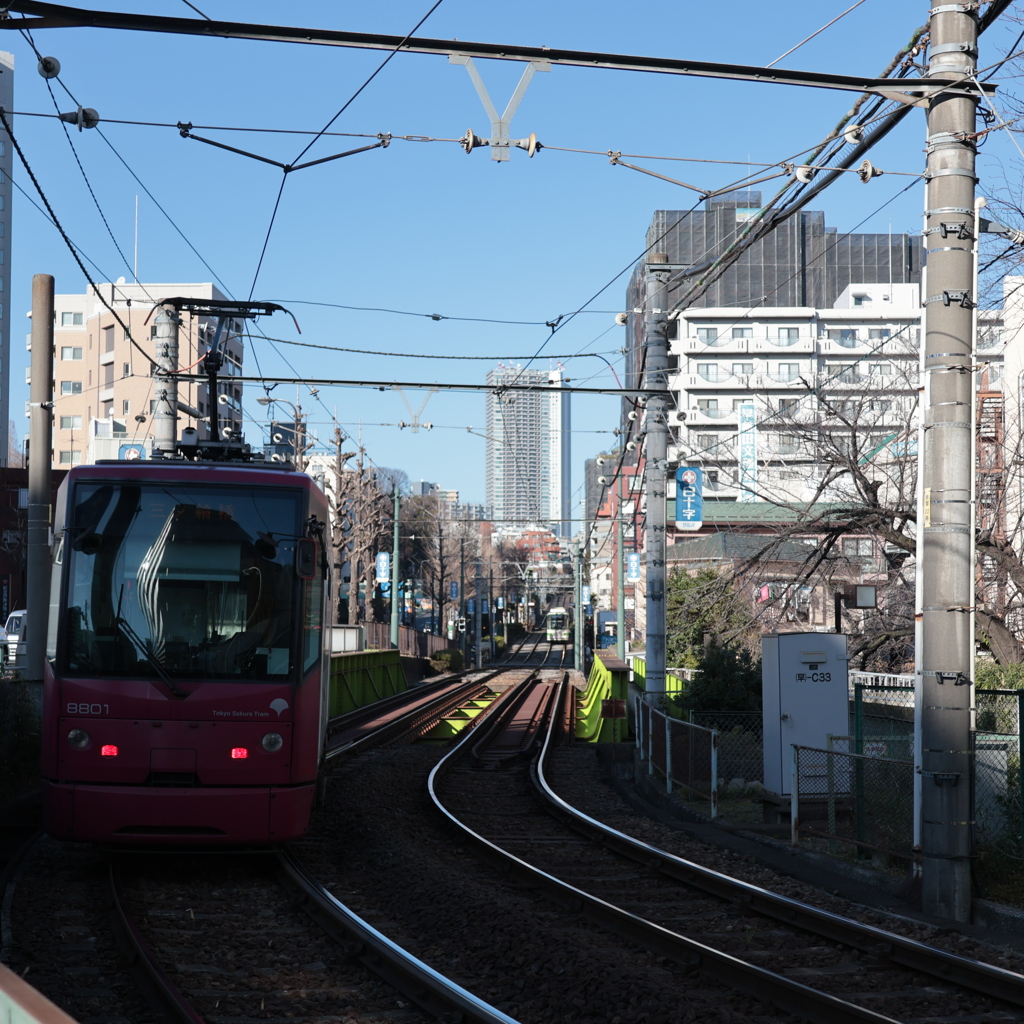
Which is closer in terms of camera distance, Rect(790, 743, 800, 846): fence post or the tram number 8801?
the tram number 8801

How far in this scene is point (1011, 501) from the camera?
26344 millimetres

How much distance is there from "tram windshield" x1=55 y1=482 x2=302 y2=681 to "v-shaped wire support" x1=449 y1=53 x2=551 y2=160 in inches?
142

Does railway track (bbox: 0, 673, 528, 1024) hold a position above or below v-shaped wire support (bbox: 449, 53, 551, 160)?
below

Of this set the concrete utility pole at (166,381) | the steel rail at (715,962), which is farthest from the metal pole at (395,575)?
the steel rail at (715,962)

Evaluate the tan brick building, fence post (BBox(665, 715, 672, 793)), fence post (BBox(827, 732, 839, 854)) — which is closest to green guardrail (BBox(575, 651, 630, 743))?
fence post (BBox(665, 715, 672, 793))

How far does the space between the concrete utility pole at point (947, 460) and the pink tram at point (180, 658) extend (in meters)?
5.07

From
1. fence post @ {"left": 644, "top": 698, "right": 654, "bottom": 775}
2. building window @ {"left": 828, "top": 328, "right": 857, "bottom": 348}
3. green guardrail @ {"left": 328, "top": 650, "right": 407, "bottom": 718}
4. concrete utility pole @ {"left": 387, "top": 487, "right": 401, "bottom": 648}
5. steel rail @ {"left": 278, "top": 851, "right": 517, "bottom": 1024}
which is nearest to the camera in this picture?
steel rail @ {"left": 278, "top": 851, "right": 517, "bottom": 1024}

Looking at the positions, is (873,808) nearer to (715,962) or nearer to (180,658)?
(715,962)

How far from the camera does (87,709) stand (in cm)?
929

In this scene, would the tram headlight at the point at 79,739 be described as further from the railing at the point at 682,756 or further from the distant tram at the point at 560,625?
the distant tram at the point at 560,625

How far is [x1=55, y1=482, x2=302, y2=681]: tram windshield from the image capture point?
9.49 meters

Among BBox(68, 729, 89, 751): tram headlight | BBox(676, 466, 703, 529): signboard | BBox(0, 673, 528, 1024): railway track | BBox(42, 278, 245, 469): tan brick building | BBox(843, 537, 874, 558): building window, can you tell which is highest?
BBox(42, 278, 245, 469): tan brick building

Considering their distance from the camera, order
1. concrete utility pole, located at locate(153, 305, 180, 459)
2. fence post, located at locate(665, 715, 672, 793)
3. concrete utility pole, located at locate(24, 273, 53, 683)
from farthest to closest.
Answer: concrete utility pole, located at locate(153, 305, 180, 459) < fence post, located at locate(665, 715, 672, 793) < concrete utility pole, located at locate(24, 273, 53, 683)

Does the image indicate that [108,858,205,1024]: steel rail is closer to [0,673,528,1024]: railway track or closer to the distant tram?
[0,673,528,1024]: railway track
